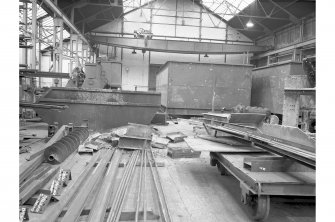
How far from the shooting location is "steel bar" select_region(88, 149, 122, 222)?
2.31 meters

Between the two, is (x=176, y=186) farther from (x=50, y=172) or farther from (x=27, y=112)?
(x=27, y=112)

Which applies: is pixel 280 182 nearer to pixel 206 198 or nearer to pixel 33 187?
pixel 206 198

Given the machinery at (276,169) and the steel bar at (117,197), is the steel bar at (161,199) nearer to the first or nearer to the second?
the steel bar at (117,197)

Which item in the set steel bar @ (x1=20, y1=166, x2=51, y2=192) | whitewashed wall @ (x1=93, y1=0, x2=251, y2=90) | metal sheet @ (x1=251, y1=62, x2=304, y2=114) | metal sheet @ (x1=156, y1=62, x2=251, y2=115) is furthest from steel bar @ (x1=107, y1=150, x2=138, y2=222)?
whitewashed wall @ (x1=93, y1=0, x2=251, y2=90)

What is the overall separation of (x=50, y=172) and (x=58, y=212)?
1161 mm

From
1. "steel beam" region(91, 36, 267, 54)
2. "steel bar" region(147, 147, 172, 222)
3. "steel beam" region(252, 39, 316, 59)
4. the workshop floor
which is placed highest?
"steel beam" region(91, 36, 267, 54)

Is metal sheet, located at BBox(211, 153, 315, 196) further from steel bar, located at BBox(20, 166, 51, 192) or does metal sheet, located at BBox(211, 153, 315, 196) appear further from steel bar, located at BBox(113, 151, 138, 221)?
steel bar, located at BBox(20, 166, 51, 192)

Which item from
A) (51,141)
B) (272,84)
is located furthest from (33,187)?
(272,84)

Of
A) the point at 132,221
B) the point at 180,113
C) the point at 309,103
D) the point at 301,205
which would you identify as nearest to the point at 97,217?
the point at 132,221

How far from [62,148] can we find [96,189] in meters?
1.52

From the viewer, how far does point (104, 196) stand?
271 cm

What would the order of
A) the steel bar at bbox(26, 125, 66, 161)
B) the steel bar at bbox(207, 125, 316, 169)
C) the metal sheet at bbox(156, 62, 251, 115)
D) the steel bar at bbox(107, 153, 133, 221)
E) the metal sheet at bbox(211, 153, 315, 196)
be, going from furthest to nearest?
the metal sheet at bbox(156, 62, 251, 115) < the steel bar at bbox(26, 125, 66, 161) < the steel bar at bbox(107, 153, 133, 221) < the metal sheet at bbox(211, 153, 315, 196) < the steel bar at bbox(207, 125, 316, 169)

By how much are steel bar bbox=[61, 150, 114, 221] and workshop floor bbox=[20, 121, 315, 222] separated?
1.06ft

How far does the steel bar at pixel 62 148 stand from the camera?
157 inches
